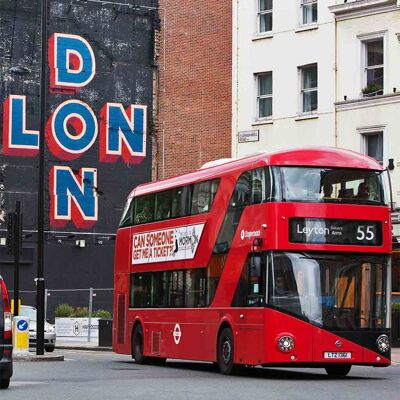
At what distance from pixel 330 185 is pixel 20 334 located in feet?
37.1

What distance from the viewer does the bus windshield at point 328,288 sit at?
21812 mm

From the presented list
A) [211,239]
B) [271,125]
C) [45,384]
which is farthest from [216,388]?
[271,125]

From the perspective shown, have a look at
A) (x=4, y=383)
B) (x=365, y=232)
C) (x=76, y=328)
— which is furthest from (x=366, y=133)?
(x=4, y=383)

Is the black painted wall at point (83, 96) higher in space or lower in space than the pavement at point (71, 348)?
higher

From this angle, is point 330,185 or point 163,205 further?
point 163,205

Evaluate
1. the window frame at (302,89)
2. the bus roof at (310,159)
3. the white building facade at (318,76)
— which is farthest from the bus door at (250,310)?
the window frame at (302,89)

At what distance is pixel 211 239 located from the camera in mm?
24531

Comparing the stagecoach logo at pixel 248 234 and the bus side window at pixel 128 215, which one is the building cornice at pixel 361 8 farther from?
the stagecoach logo at pixel 248 234

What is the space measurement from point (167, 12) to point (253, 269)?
3441cm

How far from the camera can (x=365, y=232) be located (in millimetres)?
22250

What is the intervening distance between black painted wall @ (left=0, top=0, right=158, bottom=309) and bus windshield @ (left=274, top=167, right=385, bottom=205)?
29044 millimetres

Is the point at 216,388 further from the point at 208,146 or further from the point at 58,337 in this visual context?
the point at 208,146

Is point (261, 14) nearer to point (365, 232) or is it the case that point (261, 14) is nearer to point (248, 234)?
point (248, 234)

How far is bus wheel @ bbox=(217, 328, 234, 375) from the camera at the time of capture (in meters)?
23.5
